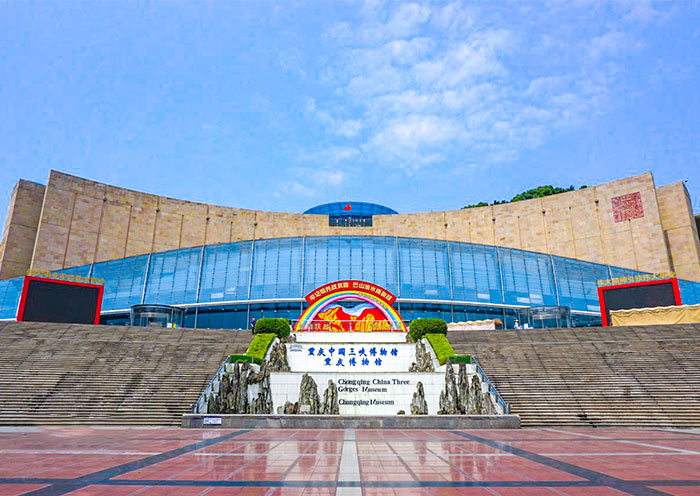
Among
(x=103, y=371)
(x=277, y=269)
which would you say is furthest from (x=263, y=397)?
(x=277, y=269)

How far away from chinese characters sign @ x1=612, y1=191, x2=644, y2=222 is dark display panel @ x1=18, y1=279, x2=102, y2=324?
4993cm

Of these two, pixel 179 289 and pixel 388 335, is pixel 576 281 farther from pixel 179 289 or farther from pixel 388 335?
pixel 179 289

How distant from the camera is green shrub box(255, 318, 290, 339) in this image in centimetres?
2708

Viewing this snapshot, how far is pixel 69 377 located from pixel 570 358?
24.1m

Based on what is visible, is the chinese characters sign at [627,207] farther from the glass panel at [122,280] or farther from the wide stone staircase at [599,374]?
the glass panel at [122,280]

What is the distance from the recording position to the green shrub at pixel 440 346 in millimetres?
23719

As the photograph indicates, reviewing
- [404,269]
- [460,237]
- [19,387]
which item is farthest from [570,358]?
[460,237]

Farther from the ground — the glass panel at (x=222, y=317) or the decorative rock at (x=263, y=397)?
the glass panel at (x=222, y=317)

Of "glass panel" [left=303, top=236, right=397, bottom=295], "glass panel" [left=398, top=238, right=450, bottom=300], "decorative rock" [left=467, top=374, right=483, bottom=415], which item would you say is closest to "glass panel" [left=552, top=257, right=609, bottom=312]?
"glass panel" [left=398, top=238, right=450, bottom=300]

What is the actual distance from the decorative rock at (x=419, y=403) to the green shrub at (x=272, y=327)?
362 inches

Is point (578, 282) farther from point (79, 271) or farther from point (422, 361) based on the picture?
point (79, 271)

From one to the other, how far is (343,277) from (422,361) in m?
19.1

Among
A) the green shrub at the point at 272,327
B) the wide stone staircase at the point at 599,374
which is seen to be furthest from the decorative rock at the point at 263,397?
the wide stone staircase at the point at 599,374

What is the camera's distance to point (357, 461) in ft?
31.7
